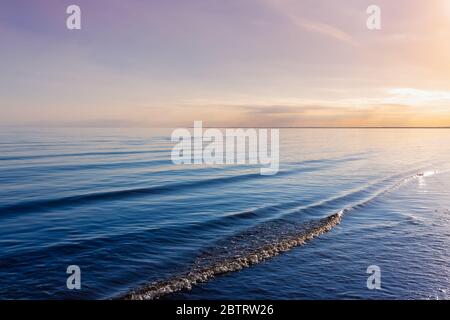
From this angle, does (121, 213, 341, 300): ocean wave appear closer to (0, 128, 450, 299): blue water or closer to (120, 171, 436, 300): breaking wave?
(120, 171, 436, 300): breaking wave

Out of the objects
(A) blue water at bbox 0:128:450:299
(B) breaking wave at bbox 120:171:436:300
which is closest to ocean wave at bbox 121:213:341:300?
(B) breaking wave at bbox 120:171:436:300

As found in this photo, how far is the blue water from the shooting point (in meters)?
11.0

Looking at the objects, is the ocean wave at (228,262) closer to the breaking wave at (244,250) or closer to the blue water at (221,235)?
the breaking wave at (244,250)

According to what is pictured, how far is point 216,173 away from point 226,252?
1007 inches

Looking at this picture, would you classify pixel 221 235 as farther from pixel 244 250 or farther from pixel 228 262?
pixel 228 262

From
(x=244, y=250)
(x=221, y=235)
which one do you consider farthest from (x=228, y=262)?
(x=221, y=235)

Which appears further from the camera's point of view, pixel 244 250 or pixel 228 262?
pixel 244 250

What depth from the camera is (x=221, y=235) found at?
54.5ft

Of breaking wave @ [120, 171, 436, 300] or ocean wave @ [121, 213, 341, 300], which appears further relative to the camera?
breaking wave @ [120, 171, 436, 300]

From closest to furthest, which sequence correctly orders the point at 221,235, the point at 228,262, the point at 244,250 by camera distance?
the point at 228,262 → the point at 244,250 → the point at 221,235

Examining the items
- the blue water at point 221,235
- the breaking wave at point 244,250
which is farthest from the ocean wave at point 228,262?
the blue water at point 221,235
